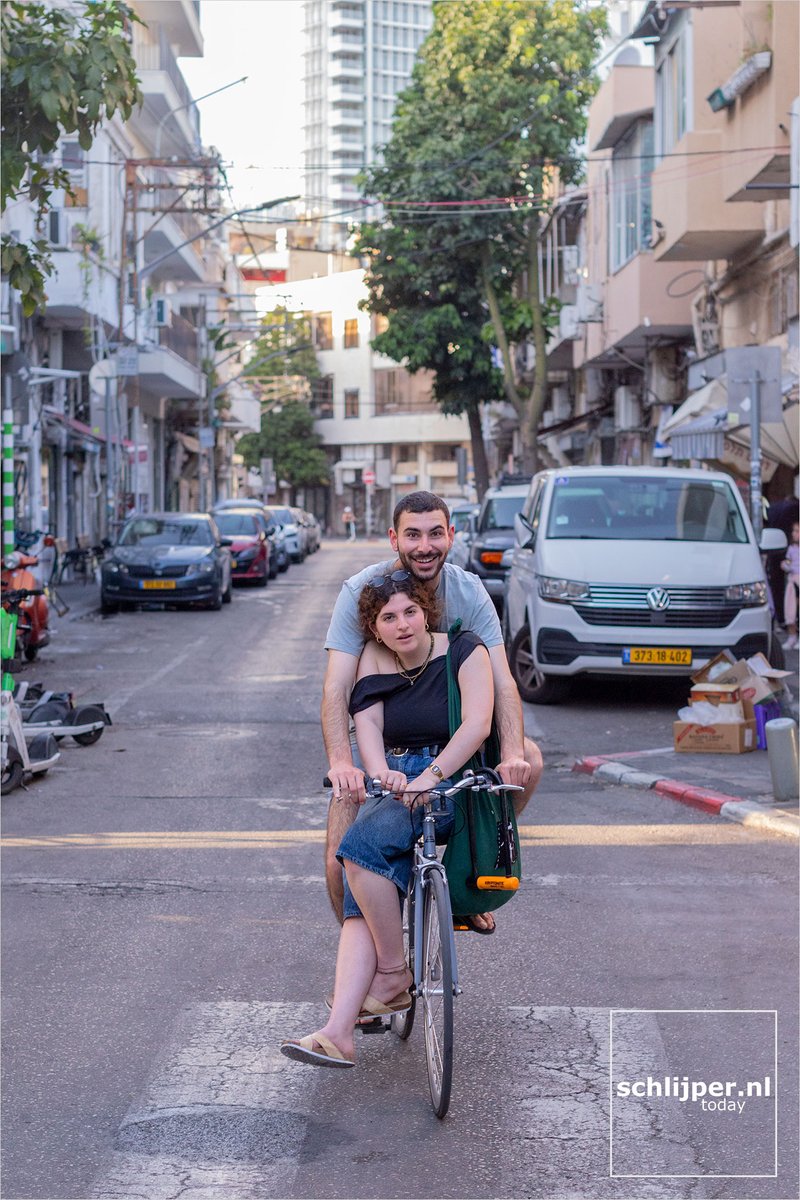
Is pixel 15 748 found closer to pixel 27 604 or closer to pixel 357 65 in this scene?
pixel 27 604

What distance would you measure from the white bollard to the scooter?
477 cm

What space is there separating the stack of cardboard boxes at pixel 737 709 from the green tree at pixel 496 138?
98.6ft

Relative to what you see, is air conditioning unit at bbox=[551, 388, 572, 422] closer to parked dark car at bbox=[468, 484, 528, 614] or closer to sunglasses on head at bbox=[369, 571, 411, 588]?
parked dark car at bbox=[468, 484, 528, 614]

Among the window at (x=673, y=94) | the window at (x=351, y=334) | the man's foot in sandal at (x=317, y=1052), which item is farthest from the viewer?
the window at (x=351, y=334)

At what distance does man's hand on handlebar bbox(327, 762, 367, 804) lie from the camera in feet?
17.2

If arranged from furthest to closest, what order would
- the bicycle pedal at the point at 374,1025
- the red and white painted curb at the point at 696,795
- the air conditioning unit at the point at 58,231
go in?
1. the air conditioning unit at the point at 58,231
2. the red and white painted curb at the point at 696,795
3. the bicycle pedal at the point at 374,1025

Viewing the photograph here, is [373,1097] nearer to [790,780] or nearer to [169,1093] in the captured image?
[169,1093]

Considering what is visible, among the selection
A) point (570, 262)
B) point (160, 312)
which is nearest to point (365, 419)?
point (160, 312)

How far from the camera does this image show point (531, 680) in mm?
16031

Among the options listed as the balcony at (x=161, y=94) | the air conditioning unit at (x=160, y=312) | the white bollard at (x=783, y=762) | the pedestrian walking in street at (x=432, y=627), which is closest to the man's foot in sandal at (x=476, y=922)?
the pedestrian walking in street at (x=432, y=627)

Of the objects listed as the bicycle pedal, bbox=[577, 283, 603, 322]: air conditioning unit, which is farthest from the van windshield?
bbox=[577, 283, 603, 322]: air conditioning unit

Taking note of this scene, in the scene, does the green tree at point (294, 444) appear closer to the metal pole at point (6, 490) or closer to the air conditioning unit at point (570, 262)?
the air conditioning unit at point (570, 262)

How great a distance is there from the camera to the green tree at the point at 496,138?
42.8 meters

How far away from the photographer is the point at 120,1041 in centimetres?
582
